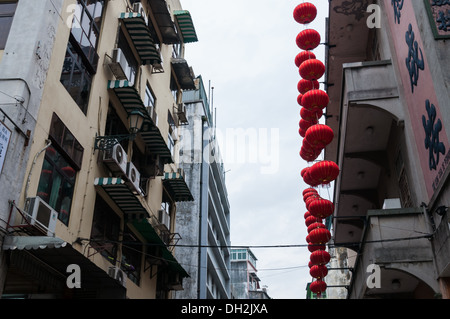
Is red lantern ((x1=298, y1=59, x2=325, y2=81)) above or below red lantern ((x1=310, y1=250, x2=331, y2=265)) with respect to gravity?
above

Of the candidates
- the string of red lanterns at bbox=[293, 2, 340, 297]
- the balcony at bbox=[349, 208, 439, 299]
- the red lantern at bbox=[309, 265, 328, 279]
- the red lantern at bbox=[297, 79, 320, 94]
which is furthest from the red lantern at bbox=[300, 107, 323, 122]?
the red lantern at bbox=[309, 265, 328, 279]

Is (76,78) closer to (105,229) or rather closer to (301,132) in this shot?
(105,229)

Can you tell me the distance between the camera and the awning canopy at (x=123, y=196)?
44.7 feet

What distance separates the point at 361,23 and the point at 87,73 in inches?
381

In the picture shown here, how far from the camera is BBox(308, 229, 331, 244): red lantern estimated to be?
45.6 ft

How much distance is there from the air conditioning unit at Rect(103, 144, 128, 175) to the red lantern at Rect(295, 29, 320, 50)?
6786 millimetres

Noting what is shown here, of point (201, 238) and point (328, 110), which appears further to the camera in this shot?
point (201, 238)

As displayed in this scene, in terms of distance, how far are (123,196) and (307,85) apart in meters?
7.03

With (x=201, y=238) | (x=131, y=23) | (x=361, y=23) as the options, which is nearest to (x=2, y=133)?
(x=131, y=23)

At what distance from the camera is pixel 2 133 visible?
9047 millimetres

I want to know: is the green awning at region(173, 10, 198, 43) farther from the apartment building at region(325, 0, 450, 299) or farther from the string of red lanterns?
the string of red lanterns

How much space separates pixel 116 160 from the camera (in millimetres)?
14070
